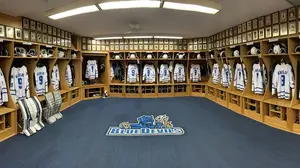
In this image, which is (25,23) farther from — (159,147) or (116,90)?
(116,90)

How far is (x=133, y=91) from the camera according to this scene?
8.67 meters

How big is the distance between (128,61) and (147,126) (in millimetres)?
5029

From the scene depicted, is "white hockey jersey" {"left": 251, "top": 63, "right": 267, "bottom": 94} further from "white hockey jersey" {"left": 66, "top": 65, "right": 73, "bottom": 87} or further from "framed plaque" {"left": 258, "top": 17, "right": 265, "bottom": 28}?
"white hockey jersey" {"left": 66, "top": 65, "right": 73, "bottom": 87}

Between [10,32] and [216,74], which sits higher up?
[10,32]

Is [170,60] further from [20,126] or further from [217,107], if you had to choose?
[20,126]

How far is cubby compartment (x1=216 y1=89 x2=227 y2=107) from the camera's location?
6.61 metres

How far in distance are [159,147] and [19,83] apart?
332 cm

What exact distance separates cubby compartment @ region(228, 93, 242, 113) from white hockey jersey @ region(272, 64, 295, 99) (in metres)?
1.15

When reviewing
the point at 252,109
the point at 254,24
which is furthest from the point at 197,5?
the point at 252,109

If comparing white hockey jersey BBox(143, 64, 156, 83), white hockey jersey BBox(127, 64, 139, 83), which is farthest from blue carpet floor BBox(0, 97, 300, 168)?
white hockey jersey BBox(143, 64, 156, 83)

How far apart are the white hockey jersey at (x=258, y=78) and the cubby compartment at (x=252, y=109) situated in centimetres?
30

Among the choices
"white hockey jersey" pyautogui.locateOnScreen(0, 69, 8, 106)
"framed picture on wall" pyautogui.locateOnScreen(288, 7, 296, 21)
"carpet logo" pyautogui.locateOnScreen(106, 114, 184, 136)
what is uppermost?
"framed picture on wall" pyautogui.locateOnScreen(288, 7, 296, 21)

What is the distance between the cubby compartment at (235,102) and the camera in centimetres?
563

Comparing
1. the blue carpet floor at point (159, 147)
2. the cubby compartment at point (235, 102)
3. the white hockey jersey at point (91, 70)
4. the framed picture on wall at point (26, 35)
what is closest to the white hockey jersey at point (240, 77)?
the cubby compartment at point (235, 102)
